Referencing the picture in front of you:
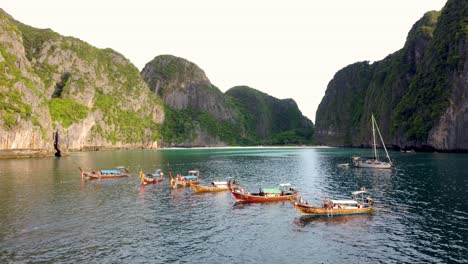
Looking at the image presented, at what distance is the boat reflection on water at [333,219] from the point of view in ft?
140

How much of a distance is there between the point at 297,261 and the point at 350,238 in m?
9.21

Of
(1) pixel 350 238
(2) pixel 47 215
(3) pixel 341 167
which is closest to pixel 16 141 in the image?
(2) pixel 47 215

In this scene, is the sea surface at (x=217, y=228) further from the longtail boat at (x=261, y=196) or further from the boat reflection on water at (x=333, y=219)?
the longtail boat at (x=261, y=196)

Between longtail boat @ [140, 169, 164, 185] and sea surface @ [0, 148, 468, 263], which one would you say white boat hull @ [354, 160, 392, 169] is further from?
longtail boat @ [140, 169, 164, 185]

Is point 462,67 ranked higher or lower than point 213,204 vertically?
higher

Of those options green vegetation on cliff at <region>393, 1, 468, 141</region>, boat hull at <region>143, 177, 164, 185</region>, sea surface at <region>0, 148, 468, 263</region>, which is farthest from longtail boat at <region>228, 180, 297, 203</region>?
green vegetation on cliff at <region>393, 1, 468, 141</region>

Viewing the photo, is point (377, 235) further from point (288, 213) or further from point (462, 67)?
point (462, 67)

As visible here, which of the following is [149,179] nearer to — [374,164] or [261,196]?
[261,196]

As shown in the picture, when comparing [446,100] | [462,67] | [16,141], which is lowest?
[16,141]

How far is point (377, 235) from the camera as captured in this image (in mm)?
37125

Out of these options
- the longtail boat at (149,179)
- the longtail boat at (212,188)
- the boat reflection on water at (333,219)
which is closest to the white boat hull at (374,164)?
the longtail boat at (212,188)

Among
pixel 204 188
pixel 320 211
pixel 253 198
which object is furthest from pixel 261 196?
pixel 204 188

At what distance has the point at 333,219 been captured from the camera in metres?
44.1

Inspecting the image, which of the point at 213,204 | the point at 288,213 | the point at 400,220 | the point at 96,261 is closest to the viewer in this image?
the point at 96,261
